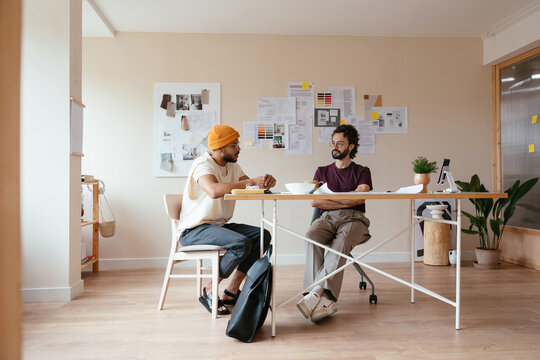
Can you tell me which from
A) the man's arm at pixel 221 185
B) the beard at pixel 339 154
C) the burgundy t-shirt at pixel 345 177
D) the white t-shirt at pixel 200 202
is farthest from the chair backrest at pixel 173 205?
the beard at pixel 339 154

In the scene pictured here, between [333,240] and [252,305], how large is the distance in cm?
82

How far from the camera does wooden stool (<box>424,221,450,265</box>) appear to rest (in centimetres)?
421

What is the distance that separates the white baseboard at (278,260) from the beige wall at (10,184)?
3888mm

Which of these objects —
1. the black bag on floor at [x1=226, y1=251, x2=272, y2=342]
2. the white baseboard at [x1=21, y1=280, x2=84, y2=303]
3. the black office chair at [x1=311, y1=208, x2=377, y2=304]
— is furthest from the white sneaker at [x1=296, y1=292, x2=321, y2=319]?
the white baseboard at [x1=21, y1=280, x2=84, y2=303]

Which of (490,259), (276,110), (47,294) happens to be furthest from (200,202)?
(490,259)

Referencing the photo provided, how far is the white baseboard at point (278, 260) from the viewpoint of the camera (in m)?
4.22

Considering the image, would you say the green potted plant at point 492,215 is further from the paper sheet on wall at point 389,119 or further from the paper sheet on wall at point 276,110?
the paper sheet on wall at point 276,110

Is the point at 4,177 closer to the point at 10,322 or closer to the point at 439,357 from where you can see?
the point at 10,322

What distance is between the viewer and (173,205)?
105 inches

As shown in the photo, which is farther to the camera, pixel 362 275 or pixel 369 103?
pixel 369 103

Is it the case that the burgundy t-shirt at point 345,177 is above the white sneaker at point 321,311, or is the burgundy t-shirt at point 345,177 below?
above

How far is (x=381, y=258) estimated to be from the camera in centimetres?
445

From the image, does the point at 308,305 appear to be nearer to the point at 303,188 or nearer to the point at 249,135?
the point at 303,188

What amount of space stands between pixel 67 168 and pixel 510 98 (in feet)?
14.1
